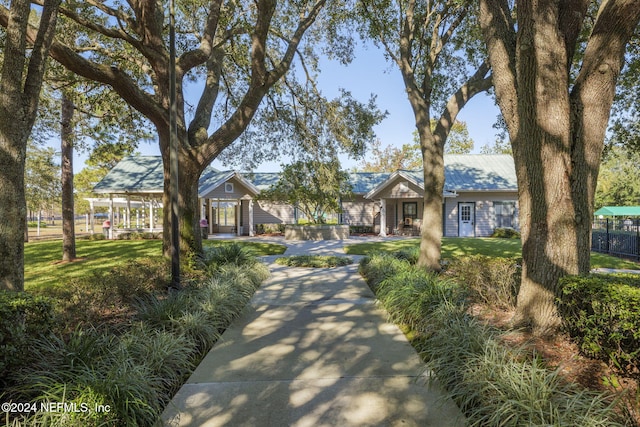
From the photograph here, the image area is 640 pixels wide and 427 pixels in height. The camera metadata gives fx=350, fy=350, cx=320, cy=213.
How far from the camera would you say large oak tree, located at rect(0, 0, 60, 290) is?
4.04m

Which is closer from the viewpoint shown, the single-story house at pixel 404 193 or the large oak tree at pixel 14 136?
the large oak tree at pixel 14 136

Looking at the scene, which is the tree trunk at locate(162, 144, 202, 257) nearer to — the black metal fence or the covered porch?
the covered porch

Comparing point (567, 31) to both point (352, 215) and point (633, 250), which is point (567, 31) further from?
point (352, 215)

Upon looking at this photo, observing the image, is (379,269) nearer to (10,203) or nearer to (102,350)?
(102,350)

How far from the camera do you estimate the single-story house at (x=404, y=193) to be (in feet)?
72.2

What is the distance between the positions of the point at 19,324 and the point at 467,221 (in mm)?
23695

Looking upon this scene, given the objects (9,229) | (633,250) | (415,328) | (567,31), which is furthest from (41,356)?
(633,250)

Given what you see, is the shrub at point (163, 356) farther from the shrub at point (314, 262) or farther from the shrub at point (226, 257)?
the shrub at point (314, 262)

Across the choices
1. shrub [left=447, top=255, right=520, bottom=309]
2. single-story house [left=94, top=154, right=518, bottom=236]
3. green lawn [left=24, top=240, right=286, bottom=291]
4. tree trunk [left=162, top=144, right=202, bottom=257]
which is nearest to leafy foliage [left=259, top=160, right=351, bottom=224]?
single-story house [left=94, top=154, right=518, bottom=236]

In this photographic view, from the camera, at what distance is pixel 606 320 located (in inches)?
139

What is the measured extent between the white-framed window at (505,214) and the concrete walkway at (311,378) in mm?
19982

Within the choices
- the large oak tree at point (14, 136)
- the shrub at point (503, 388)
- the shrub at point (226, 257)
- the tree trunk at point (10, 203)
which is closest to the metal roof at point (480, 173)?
the shrub at point (226, 257)

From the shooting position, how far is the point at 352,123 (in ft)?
42.0

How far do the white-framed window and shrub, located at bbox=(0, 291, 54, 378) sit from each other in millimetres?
24286
